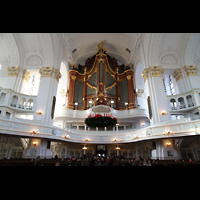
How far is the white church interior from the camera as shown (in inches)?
523

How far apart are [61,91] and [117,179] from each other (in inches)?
890

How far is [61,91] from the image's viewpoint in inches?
960

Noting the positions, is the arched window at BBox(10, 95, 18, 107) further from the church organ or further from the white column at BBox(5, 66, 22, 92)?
the church organ

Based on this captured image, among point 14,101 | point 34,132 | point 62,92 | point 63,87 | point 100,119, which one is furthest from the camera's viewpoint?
point 63,87

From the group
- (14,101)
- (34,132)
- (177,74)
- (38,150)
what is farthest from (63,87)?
(177,74)

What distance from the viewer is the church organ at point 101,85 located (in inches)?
893

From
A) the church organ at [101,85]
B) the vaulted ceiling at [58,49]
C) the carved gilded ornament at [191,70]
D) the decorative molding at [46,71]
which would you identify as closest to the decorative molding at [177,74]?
the vaulted ceiling at [58,49]

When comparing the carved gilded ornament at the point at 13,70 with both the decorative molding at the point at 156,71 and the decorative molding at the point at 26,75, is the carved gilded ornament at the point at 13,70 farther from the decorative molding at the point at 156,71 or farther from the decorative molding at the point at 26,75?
the decorative molding at the point at 156,71

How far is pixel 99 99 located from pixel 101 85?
9.92 feet

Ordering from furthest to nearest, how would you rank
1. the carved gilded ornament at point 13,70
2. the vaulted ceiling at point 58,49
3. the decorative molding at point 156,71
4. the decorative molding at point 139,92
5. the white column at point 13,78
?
the decorative molding at point 139,92, the vaulted ceiling at point 58,49, the decorative molding at point 156,71, the carved gilded ornament at point 13,70, the white column at point 13,78

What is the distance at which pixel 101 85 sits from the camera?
21812 mm

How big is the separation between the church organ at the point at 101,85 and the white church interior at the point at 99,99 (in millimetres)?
159

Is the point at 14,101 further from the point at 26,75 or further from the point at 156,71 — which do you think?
the point at 156,71
